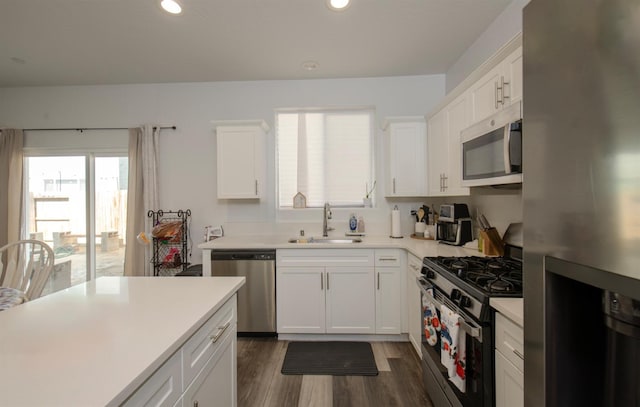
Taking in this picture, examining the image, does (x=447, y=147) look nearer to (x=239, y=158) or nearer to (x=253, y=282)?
(x=239, y=158)

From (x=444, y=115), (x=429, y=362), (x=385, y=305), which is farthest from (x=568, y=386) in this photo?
(x=444, y=115)

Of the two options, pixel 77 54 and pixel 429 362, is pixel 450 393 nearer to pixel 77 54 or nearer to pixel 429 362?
pixel 429 362

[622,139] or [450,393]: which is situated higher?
[622,139]

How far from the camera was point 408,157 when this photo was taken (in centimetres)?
289

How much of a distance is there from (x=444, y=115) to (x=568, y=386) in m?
2.31

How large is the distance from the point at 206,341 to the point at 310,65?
2.72m

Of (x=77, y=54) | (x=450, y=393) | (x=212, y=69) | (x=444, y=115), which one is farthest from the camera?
(x=212, y=69)

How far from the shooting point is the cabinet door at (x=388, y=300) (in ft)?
8.31

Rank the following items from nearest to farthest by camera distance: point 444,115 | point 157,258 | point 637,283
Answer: point 637,283 < point 444,115 < point 157,258

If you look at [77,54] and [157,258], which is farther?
[157,258]

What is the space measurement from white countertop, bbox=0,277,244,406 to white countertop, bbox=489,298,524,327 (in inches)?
46.2

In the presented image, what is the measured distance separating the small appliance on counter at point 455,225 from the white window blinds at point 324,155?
99 cm

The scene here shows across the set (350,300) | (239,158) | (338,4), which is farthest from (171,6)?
(350,300)

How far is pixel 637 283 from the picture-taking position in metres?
0.44
